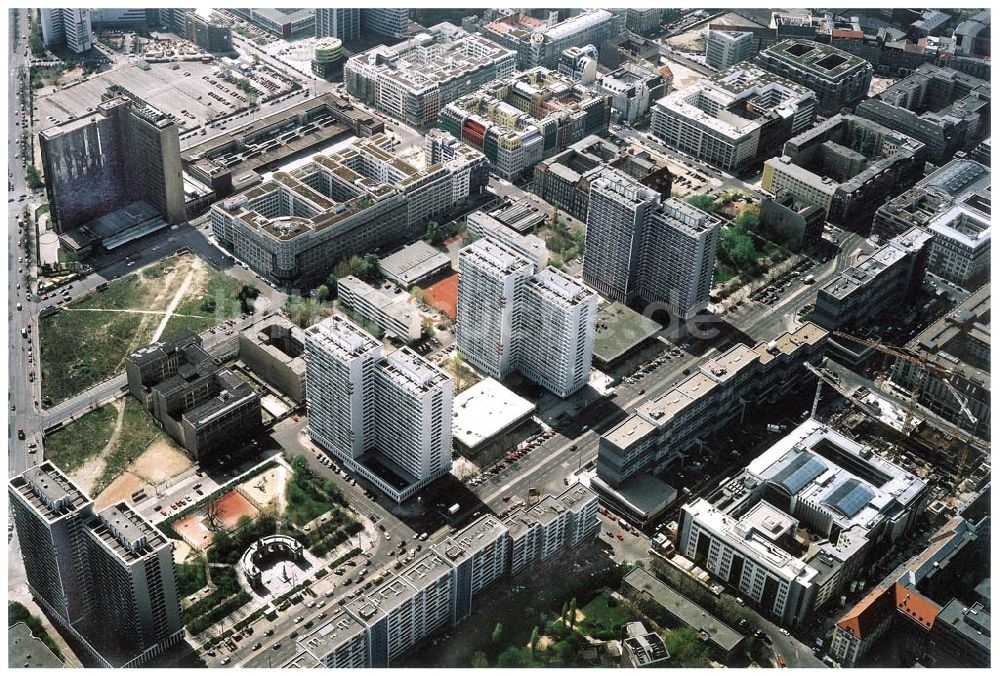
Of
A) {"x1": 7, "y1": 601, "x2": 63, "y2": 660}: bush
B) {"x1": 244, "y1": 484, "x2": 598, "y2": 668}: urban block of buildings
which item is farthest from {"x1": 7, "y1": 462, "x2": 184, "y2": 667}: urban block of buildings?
{"x1": 244, "y1": 484, "x2": 598, "y2": 668}: urban block of buildings

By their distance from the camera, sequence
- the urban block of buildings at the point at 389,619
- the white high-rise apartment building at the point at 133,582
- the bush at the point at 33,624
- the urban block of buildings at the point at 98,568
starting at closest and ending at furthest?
the white high-rise apartment building at the point at 133,582
the urban block of buildings at the point at 98,568
the urban block of buildings at the point at 389,619
the bush at the point at 33,624

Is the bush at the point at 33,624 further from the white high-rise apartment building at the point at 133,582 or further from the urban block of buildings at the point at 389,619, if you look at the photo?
the urban block of buildings at the point at 389,619

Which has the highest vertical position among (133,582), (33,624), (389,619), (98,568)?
(133,582)

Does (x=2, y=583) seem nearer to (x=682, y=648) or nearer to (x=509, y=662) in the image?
(x=509, y=662)

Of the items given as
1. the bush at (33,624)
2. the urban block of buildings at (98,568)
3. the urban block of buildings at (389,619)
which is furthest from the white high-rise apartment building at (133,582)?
the urban block of buildings at (389,619)

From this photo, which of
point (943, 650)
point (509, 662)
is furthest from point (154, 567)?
point (943, 650)

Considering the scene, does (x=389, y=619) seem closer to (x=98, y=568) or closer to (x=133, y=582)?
(x=133, y=582)

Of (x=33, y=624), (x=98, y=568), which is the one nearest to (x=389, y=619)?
(x=98, y=568)

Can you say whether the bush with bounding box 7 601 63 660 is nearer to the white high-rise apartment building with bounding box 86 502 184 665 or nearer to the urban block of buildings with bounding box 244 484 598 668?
the white high-rise apartment building with bounding box 86 502 184 665

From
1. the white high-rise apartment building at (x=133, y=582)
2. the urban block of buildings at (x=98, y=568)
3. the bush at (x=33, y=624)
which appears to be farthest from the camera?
the bush at (x=33, y=624)
